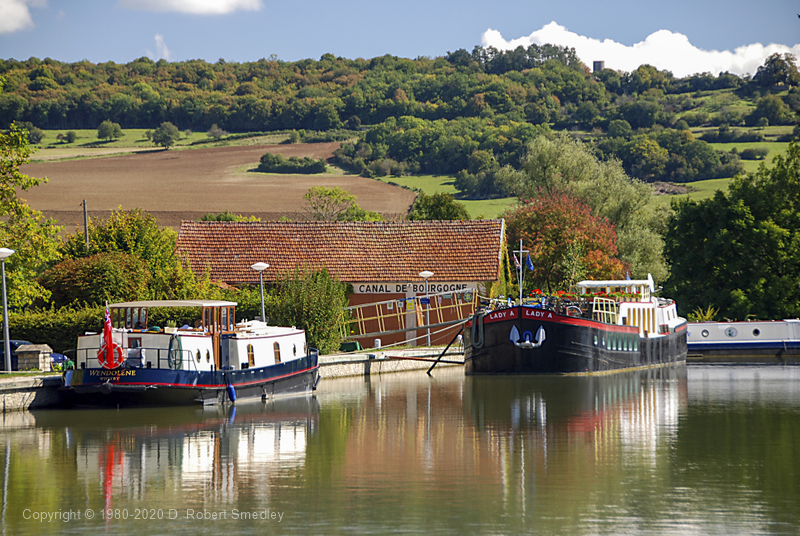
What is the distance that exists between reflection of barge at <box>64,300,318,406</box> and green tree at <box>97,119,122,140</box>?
12458 cm

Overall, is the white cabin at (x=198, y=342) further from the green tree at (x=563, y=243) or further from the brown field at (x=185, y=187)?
the brown field at (x=185, y=187)

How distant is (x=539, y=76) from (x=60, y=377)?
171186 mm

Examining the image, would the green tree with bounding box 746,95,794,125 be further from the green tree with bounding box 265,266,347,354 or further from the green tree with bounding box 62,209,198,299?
the green tree with bounding box 265,266,347,354

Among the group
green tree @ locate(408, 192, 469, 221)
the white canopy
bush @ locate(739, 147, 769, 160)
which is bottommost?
the white canopy

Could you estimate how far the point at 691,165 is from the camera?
125062 millimetres

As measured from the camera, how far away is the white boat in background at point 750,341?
49.2 m

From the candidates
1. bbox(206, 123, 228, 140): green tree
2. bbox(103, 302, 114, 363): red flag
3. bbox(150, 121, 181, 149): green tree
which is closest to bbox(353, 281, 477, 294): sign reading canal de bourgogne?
bbox(103, 302, 114, 363): red flag

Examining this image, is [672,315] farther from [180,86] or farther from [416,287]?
[180,86]

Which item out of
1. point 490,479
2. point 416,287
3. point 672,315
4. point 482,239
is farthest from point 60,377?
point 672,315

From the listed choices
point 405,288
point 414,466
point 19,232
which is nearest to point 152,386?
point 414,466

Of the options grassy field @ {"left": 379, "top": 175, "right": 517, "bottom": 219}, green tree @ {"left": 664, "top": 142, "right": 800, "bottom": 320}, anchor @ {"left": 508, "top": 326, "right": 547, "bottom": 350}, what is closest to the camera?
anchor @ {"left": 508, "top": 326, "right": 547, "bottom": 350}

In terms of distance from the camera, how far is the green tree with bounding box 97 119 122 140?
14621 cm

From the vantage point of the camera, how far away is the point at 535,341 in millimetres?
36000

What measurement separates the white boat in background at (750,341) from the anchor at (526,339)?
1685cm
